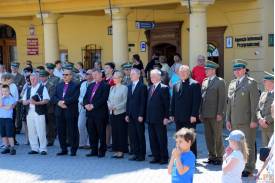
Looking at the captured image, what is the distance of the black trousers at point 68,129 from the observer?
11.3 metres

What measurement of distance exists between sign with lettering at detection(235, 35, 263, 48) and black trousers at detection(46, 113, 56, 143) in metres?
6.67

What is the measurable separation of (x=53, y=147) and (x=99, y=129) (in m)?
1.79

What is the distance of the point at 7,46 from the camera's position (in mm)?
23391

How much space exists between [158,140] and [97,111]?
61.1 inches

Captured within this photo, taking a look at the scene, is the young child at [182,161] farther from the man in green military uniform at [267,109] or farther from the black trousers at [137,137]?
the black trousers at [137,137]

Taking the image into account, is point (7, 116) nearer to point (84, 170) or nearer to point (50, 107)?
point (50, 107)

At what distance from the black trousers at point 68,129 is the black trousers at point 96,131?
0.29 metres

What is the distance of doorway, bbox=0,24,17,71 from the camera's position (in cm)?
2322

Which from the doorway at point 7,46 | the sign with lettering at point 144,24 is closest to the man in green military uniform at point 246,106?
the sign with lettering at point 144,24

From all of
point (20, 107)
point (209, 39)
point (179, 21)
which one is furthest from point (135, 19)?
point (20, 107)

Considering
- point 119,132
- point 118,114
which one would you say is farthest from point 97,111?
point 119,132

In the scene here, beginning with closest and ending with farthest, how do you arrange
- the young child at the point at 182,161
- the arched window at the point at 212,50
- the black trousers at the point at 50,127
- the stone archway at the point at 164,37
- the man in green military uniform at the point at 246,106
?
the young child at the point at 182,161 → the man in green military uniform at the point at 246,106 → the black trousers at the point at 50,127 → the arched window at the point at 212,50 → the stone archway at the point at 164,37

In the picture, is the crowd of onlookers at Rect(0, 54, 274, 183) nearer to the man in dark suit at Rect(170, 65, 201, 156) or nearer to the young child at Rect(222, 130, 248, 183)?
the man in dark suit at Rect(170, 65, 201, 156)

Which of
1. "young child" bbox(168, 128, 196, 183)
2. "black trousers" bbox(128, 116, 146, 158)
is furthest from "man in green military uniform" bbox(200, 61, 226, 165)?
"young child" bbox(168, 128, 196, 183)
